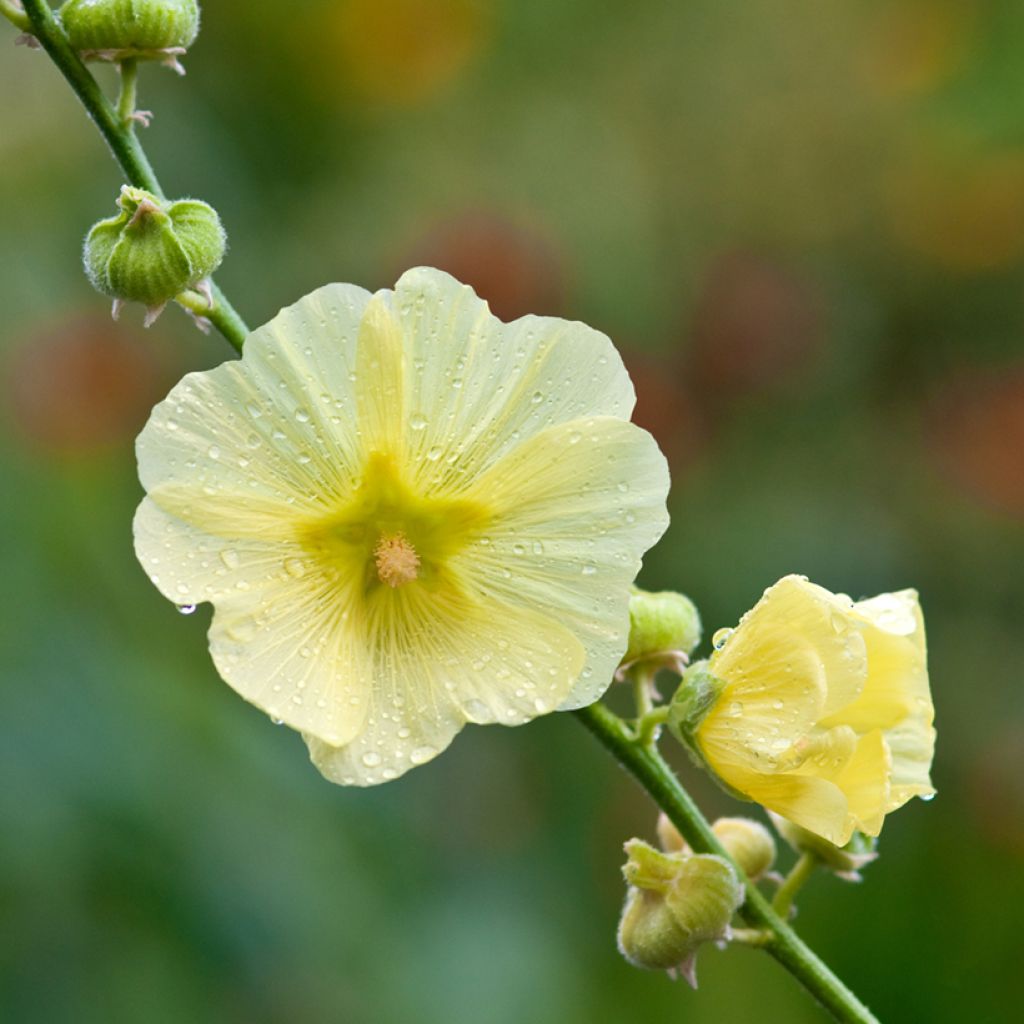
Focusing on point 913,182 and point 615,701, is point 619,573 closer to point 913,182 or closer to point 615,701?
point 615,701

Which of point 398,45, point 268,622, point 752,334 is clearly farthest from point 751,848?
point 398,45

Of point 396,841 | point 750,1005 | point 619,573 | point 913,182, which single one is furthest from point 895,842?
point 619,573

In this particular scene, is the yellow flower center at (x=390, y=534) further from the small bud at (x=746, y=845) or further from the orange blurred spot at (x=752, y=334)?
the orange blurred spot at (x=752, y=334)

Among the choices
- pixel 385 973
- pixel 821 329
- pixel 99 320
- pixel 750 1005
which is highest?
pixel 99 320

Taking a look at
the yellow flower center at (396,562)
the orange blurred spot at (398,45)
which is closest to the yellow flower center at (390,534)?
the yellow flower center at (396,562)

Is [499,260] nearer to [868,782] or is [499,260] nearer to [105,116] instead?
[105,116]

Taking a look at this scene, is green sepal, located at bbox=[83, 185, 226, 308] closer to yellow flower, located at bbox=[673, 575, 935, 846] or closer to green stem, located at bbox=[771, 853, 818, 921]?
yellow flower, located at bbox=[673, 575, 935, 846]
